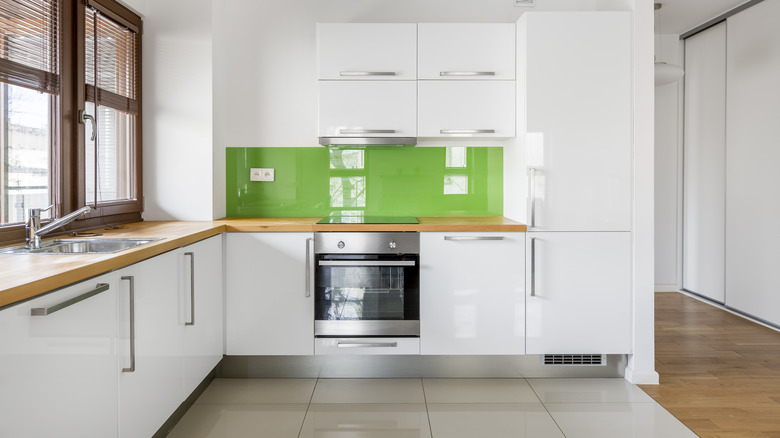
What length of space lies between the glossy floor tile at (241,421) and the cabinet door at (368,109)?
1.59m

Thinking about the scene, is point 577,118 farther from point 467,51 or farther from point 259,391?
point 259,391

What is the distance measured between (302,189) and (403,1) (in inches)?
56.2

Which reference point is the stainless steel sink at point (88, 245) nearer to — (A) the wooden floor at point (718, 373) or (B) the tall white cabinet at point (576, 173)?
(B) the tall white cabinet at point (576, 173)

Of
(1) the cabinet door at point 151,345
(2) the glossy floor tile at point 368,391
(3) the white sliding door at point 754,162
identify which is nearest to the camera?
(1) the cabinet door at point 151,345

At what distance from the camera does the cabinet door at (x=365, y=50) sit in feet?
10.5

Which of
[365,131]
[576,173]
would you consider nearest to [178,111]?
[365,131]

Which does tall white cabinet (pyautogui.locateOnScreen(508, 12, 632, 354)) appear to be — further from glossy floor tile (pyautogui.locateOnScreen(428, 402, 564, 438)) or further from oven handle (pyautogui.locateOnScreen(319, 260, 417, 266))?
oven handle (pyautogui.locateOnScreen(319, 260, 417, 266))

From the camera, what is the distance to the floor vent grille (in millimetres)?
3170

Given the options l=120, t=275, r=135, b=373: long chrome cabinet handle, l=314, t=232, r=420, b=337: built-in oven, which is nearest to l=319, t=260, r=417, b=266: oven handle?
l=314, t=232, r=420, b=337: built-in oven

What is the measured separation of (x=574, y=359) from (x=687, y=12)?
333 centimetres

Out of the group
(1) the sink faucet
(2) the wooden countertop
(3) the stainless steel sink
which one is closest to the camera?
(2) the wooden countertop

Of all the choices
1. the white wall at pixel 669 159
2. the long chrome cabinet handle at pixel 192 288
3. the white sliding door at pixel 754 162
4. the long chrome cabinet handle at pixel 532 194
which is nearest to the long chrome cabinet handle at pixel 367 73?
the long chrome cabinet handle at pixel 532 194

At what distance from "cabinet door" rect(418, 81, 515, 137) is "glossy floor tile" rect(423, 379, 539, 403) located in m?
1.47

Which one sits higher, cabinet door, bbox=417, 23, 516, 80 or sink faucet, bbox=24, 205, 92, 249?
cabinet door, bbox=417, 23, 516, 80
